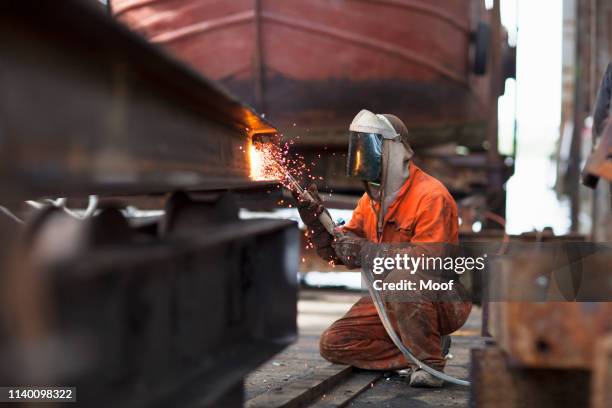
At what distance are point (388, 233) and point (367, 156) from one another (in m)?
0.37

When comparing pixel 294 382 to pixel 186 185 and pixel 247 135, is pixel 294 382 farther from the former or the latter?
pixel 186 185

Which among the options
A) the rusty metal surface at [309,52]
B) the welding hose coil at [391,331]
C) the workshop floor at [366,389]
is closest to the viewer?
the workshop floor at [366,389]

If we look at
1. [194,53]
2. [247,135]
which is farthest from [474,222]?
[247,135]

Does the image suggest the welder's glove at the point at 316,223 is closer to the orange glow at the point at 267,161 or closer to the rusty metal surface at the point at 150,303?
the orange glow at the point at 267,161

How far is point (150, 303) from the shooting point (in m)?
2.27

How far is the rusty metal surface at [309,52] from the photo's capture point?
28.6 ft

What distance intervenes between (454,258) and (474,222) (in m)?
5.14

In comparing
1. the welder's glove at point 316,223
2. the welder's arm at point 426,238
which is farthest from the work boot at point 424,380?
the welder's glove at point 316,223

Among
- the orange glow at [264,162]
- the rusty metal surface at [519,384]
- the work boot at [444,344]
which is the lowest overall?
the work boot at [444,344]

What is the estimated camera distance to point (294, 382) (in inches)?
162

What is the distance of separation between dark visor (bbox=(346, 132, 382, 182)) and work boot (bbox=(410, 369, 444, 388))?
0.89 metres

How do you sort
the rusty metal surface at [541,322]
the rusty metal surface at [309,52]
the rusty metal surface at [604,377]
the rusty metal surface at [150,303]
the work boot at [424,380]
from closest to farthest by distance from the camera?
the rusty metal surface at [150,303] < the rusty metal surface at [604,377] < the rusty metal surface at [541,322] < the work boot at [424,380] < the rusty metal surface at [309,52]

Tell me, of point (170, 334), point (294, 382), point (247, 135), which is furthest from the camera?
point (294, 382)

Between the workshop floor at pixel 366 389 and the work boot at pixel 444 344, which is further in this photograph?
the work boot at pixel 444 344
